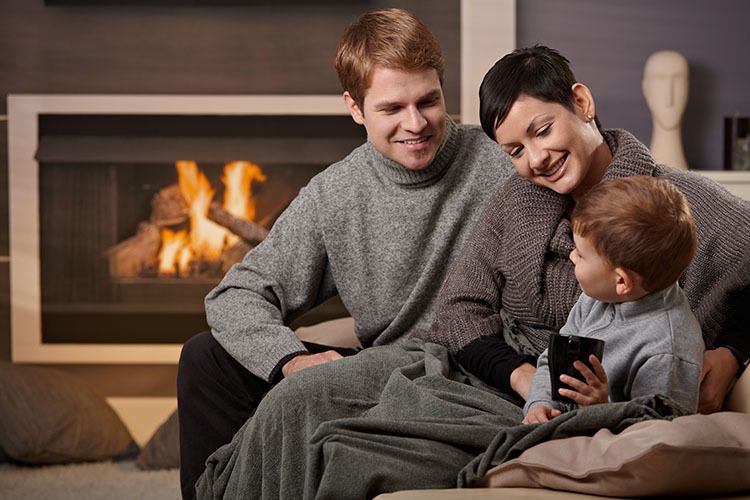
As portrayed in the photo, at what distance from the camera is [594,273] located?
163 cm

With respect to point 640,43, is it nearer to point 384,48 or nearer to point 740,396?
point 384,48

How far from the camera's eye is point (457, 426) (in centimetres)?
164

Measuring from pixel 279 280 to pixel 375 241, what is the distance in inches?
8.3

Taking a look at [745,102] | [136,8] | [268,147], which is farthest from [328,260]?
[745,102]

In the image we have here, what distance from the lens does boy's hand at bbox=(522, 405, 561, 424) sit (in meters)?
1.65

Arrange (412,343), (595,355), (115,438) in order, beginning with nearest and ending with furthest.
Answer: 1. (595,355)
2. (412,343)
3. (115,438)

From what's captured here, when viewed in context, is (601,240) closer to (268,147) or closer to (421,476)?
(421,476)

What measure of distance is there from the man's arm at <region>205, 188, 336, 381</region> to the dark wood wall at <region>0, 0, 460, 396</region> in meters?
→ 1.61

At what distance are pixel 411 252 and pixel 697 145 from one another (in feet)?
6.57

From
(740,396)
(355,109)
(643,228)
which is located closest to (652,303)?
(643,228)

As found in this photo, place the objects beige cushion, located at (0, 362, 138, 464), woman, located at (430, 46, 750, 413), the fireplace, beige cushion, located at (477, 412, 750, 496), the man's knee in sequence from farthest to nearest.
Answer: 1. the fireplace
2. beige cushion, located at (0, 362, 138, 464)
3. the man's knee
4. woman, located at (430, 46, 750, 413)
5. beige cushion, located at (477, 412, 750, 496)

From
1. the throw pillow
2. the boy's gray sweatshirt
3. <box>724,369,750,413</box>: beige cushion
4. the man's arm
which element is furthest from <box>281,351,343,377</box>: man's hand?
the throw pillow

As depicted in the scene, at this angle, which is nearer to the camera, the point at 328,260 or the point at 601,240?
the point at 601,240

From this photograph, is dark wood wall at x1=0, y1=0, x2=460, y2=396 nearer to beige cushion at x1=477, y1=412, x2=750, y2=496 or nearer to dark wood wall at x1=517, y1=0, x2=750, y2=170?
dark wood wall at x1=517, y1=0, x2=750, y2=170
